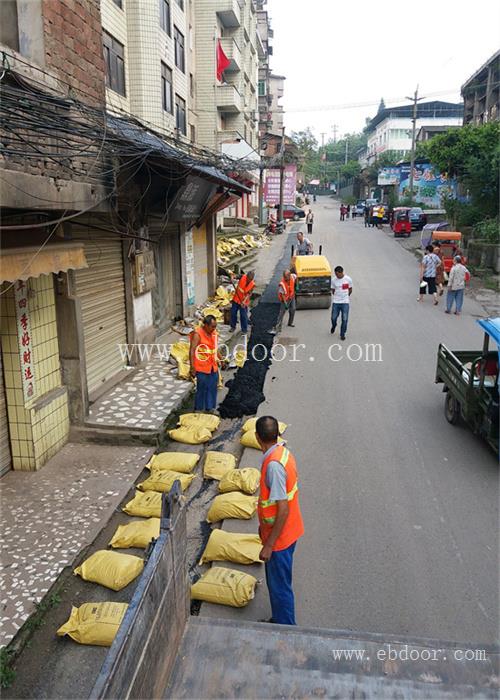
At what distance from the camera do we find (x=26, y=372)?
6.53 metres

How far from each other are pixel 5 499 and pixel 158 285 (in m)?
7.73

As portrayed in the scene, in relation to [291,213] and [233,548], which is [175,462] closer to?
[233,548]

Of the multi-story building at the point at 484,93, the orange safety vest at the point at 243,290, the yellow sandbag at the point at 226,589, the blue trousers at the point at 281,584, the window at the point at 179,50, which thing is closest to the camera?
the blue trousers at the point at 281,584

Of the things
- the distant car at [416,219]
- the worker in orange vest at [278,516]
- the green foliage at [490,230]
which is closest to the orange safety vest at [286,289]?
the worker in orange vest at [278,516]

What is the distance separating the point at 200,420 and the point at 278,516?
435cm

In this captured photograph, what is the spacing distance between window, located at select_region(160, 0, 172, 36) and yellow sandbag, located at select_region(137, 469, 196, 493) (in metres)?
18.0

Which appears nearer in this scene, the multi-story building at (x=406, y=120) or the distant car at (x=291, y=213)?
the distant car at (x=291, y=213)

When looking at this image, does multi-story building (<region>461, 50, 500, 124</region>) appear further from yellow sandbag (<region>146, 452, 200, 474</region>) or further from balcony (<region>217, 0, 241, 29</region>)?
yellow sandbag (<region>146, 452, 200, 474</region>)

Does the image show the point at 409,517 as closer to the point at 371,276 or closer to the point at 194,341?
the point at 194,341

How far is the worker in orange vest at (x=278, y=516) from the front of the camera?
3863 mm

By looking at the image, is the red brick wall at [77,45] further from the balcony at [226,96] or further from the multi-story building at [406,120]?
the multi-story building at [406,120]

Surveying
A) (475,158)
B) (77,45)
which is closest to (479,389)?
(77,45)

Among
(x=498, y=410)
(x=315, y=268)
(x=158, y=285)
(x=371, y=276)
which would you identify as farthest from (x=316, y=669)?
→ (x=371, y=276)

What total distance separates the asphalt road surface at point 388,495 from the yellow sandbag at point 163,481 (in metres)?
1.41
